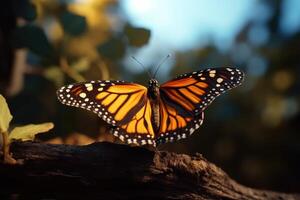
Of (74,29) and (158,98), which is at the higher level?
(74,29)

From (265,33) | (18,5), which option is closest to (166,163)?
(18,5)

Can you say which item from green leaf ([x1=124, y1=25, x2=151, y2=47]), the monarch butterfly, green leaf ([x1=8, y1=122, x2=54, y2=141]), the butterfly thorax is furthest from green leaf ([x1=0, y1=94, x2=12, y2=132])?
green leaf ([x1=124, y1=25, x2=151, y2=47])

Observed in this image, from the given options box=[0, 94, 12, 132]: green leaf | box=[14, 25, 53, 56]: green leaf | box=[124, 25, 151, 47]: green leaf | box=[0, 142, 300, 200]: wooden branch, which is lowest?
box=[0, 142, 300, 200]: wooden branch

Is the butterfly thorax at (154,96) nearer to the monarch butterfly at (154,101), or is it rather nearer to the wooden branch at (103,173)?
the monarch butterfly at (154,101)

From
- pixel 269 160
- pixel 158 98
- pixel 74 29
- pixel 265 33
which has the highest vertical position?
pixel 265 33

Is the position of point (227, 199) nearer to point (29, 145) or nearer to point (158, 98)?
point (158, 98)

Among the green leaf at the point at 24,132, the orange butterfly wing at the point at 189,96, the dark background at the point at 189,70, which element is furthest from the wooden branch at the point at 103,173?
the dark background at the point at 189,70

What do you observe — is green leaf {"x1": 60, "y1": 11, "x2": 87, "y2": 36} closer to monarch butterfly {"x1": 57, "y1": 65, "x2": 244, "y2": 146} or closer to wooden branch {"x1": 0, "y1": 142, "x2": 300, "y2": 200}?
monarch butterfly {"x1": 57, "y1": 65, "x2": 244, "y2": 146}
